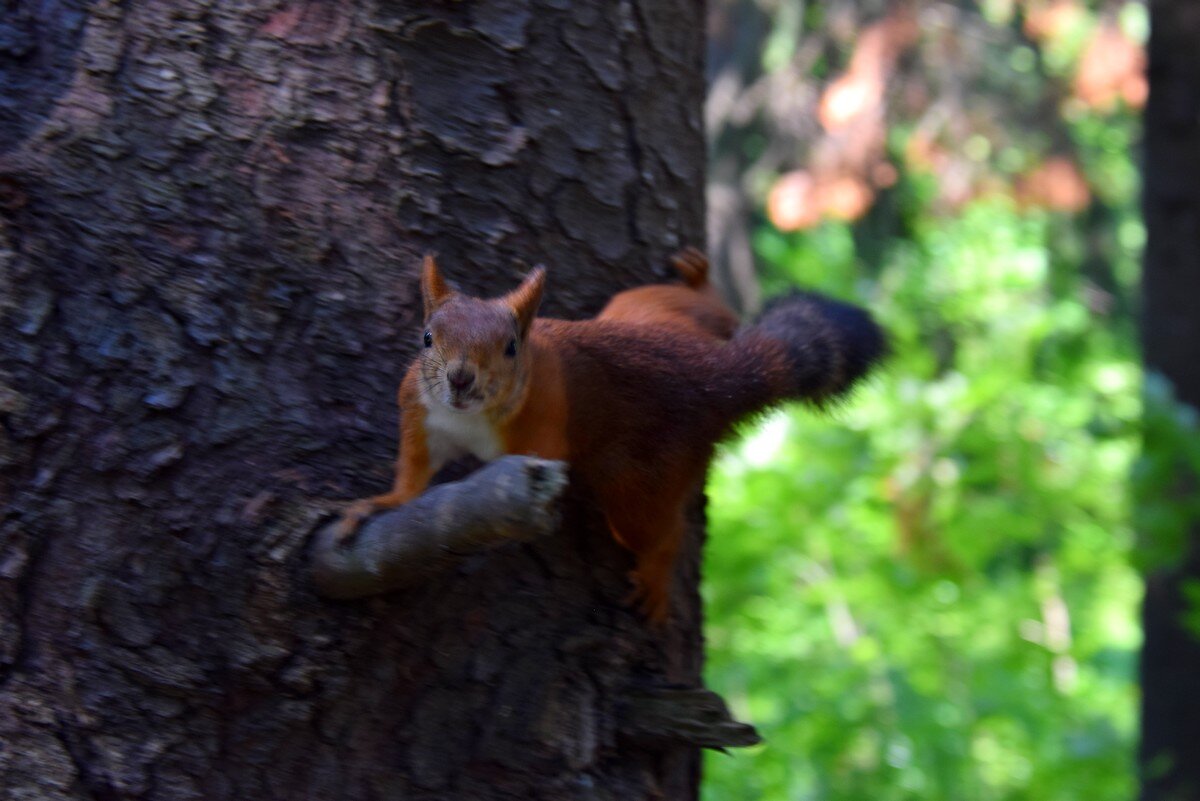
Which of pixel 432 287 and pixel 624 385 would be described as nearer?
pixel 432 287

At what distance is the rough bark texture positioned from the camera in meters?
1.38

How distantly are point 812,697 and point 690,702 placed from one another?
219 centimetres

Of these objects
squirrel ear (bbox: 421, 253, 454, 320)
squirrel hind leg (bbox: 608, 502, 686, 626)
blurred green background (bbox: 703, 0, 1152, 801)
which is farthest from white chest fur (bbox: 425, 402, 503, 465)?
blurred green background (bbox: 703, 0, 1152, 801)

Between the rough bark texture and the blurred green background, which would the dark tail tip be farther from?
the rough bark texture

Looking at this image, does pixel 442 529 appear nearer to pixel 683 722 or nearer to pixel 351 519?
pixel 351 519

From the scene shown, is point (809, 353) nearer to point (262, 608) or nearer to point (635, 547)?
point (635, 547)

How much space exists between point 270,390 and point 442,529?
14.9 inches

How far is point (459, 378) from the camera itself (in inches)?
58.1

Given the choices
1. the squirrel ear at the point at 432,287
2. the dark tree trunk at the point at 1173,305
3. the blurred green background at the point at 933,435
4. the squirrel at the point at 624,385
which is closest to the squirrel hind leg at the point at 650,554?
the squirrel at the point at 624,385

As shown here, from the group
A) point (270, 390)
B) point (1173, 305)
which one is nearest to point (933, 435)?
point (1173, 305)

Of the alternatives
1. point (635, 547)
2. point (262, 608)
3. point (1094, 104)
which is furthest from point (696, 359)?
point (1094, 104)

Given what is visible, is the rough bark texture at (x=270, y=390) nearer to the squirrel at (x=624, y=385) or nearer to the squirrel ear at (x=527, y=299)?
the squirrel at (x=624, y=385)

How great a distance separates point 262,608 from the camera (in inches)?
54.5

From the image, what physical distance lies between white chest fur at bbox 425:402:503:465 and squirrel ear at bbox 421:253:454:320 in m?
0.12
